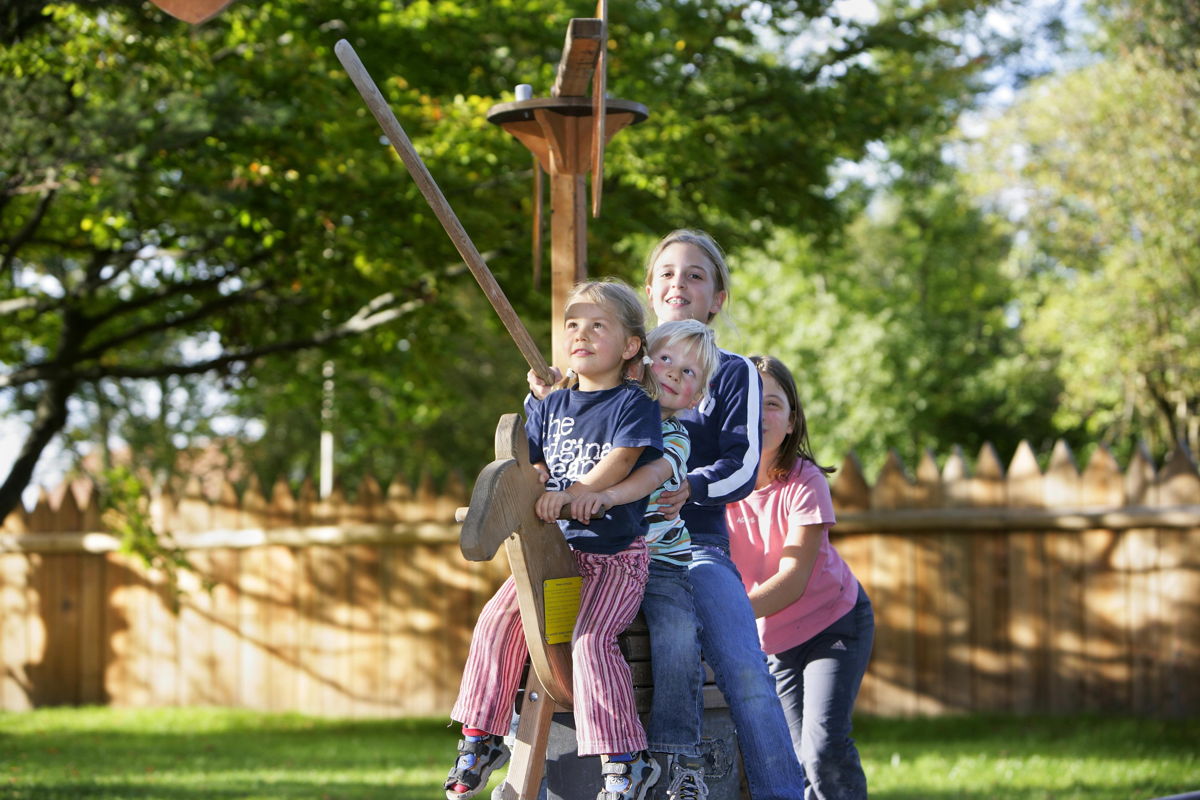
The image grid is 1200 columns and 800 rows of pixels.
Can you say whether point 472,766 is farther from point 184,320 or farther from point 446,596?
point 184,320

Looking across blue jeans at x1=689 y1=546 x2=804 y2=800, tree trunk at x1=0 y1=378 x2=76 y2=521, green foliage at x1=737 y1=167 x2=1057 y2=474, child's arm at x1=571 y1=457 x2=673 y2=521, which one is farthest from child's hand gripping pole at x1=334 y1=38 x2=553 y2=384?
green foliage at x1=737 y1=167 x2=1057 y2=474

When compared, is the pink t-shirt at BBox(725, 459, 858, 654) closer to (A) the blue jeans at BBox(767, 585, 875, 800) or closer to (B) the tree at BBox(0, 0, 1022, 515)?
(A) the blue jeans at BBox(767, 585, 875, 800)

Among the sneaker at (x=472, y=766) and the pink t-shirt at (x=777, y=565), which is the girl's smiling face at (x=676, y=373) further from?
the sneaker at (x=472, y=766)

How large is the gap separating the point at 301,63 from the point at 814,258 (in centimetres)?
1499

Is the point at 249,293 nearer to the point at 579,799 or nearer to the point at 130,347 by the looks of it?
the point at 130,347

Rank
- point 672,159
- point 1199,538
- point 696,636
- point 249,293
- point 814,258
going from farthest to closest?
point 814,258, point 249,293, point 672,159, point 1199,538, point 696,636

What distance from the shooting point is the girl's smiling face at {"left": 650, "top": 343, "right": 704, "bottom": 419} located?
125 inches

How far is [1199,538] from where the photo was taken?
7.86 m

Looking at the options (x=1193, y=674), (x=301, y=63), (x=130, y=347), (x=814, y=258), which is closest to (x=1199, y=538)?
(x=1193, y=674)

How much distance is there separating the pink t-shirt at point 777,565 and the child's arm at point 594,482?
113 cm

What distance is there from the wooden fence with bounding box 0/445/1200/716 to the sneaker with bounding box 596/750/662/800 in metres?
5.90

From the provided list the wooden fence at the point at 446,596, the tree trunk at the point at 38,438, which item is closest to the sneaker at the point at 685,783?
the wooden fence at the point at 446,596

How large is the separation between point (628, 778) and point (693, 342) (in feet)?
3.47

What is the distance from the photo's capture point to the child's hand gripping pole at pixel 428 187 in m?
2.40
